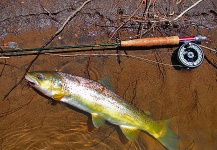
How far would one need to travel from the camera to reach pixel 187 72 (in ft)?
13.6

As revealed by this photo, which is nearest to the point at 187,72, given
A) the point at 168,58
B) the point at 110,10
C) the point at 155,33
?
the point at 168,58

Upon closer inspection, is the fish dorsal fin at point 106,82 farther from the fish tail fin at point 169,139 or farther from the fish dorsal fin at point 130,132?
the fish tail fin at point 169,139

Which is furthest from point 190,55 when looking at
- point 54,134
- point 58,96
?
point 54,134

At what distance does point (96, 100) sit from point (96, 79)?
0.36m

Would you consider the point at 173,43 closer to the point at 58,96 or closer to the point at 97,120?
the point at 97,120

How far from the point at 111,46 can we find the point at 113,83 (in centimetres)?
42

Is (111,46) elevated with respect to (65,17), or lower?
lower

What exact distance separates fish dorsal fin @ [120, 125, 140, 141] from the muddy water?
231 mm

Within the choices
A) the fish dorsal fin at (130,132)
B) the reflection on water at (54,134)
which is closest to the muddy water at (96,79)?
the reflection on water at (54,134)

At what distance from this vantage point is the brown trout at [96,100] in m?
3.71

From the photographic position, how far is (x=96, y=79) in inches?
160

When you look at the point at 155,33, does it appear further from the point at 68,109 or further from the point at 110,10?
the point at 68,109

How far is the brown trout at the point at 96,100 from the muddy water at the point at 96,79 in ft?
0.83

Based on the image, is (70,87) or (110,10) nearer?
(70,87)
